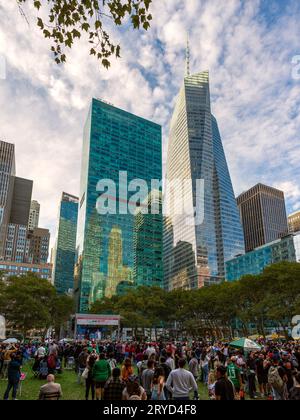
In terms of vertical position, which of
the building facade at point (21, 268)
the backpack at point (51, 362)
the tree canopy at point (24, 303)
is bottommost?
the backpack at point (51, 362)

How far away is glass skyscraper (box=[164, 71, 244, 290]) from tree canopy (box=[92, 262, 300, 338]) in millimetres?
78517

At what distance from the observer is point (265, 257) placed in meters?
131

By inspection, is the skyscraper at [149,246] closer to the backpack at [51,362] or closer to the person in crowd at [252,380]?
the backpack at [51,362]

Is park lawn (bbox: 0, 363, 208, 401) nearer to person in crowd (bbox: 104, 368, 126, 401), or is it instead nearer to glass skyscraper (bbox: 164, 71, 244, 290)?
person in crowd (bbox: 104, 368, 126, 401)

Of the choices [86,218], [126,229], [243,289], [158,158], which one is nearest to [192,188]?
[158,158]

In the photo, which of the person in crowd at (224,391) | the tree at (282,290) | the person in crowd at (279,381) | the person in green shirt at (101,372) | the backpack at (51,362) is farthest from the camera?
the tree at (282,290)

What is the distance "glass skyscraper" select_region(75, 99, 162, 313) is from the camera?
12419 centimetres

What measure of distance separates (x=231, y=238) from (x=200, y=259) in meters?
20.0

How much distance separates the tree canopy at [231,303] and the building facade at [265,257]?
4973cm

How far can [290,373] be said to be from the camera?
1227 centimetres

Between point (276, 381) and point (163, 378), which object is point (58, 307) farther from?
point (163, 378)

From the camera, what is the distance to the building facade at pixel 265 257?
4705 inches

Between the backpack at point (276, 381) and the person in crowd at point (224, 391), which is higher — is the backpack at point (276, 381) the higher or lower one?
the lower one

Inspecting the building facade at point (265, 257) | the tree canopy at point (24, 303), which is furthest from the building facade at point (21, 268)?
the tree canopy at point (24, 303)
